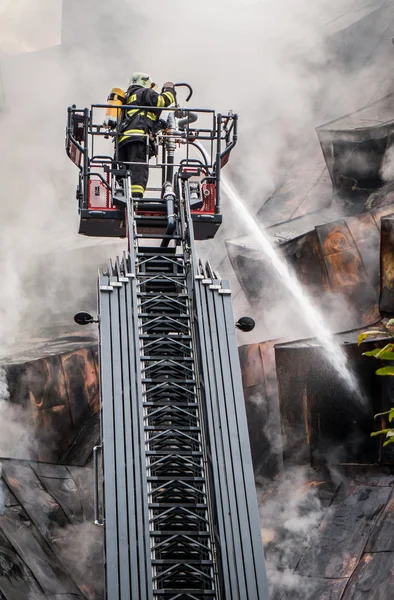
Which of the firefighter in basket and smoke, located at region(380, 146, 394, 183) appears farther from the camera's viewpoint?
smoke, located at region(380, 146, 394, 183)

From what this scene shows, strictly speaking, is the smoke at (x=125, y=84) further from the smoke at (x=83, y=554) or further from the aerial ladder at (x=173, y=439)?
the aerial ladder at (x=173, y=439)

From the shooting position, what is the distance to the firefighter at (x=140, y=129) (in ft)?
28.8

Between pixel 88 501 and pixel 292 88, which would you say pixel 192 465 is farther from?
pixel 292 88

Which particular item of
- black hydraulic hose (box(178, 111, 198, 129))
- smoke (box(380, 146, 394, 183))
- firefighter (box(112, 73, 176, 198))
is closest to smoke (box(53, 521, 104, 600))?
firefighter (box(112, 73, 176, 198))

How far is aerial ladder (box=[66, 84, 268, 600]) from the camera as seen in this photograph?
19.0ft

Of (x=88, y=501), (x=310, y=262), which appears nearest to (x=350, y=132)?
(x=310, y=262)

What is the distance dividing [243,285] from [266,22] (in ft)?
25.6

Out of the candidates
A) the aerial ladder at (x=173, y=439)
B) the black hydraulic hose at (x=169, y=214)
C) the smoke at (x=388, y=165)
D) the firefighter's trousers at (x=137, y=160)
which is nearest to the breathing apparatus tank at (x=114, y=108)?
the firefighter's trousers at (x=137, y=160)

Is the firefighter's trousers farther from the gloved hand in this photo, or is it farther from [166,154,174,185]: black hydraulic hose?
[166,154,174,185]: black hydraulic hose

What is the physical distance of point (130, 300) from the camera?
268 inches

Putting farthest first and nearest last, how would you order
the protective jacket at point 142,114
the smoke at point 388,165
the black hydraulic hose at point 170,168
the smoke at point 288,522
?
the smoke at point 388,165
the black hydraulic hose at point 170,168
the protective jacket at point 142,114
the smoke at point 288,522

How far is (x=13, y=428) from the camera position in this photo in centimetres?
1005

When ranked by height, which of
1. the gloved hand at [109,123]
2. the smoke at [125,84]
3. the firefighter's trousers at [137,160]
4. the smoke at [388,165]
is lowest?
the firefighter's trousers at [137,160]

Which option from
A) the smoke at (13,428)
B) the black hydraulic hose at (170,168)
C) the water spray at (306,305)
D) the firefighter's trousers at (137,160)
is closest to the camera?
the firefighter's trousers at (137,160)
